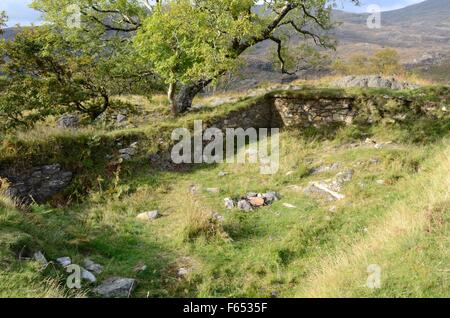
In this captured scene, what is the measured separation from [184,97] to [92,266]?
428 inches

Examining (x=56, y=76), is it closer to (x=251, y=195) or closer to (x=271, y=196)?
(x=251, y=195)

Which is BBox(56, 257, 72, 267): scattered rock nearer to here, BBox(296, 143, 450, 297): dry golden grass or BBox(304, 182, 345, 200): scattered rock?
BBox(296, 143, 450, 297): dry golden grass

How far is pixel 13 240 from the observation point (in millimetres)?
6895

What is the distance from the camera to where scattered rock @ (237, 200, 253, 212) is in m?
10.3

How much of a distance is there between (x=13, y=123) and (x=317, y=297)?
1190cm

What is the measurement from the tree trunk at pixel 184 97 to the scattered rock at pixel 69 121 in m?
4.01

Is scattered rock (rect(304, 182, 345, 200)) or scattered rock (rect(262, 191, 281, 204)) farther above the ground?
scattered rock (rect(304, 182, 345, 200))

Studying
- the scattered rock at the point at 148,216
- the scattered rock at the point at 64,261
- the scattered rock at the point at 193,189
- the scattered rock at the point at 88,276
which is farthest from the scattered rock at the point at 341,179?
the scattered rock at the point at 64,261

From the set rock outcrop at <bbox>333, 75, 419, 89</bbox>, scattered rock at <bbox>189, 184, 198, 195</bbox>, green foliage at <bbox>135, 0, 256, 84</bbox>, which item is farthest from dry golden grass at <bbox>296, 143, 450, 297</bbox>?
rock outcrop at <bbox>333, 75, 419, 89</bbox>

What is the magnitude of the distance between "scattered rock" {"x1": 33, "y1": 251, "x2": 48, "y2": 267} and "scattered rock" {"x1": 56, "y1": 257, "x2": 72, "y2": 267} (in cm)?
31

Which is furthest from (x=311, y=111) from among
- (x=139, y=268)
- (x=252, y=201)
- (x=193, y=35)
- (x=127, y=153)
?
(x=139, y=268)

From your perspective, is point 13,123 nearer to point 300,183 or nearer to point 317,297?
point 300,183

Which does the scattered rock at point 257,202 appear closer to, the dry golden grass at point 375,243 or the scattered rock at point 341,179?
the scattered rock at point 341,179
